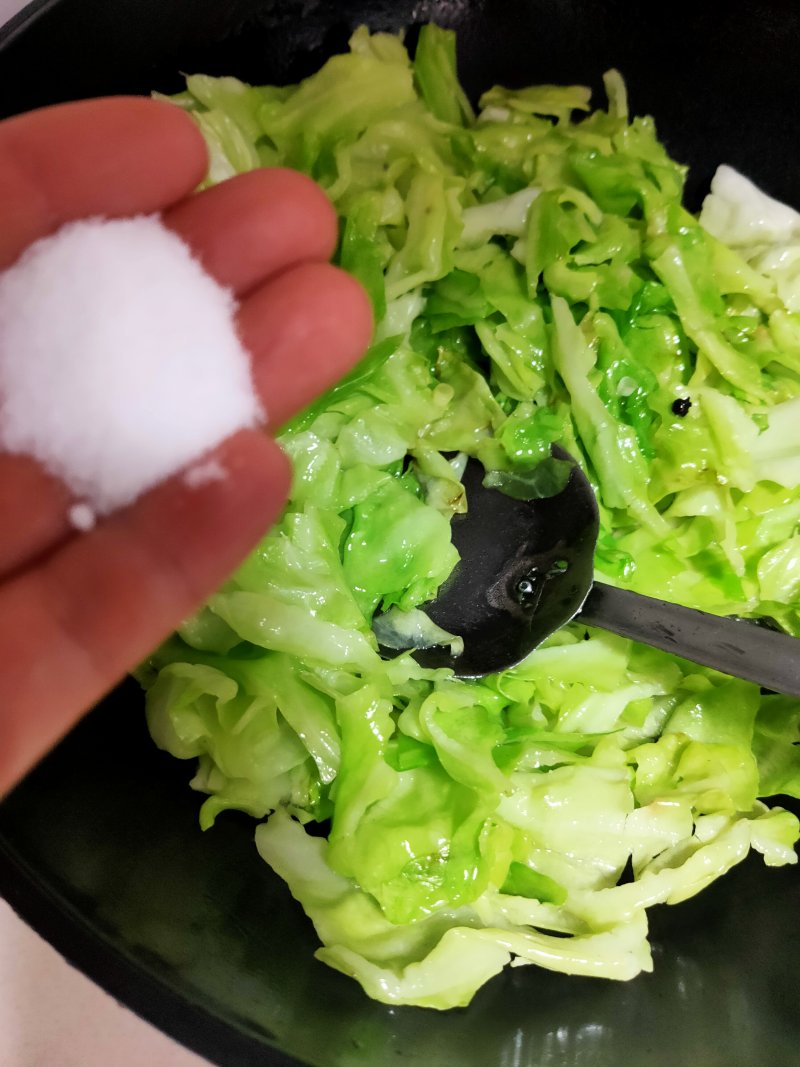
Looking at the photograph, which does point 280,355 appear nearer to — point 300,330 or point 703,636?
point 300,330

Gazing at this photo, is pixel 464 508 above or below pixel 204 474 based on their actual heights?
below

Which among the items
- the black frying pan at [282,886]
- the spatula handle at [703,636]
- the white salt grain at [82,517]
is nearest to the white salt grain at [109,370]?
the white salt grain at [82,517]

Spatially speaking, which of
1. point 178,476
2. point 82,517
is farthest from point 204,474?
point 82,517

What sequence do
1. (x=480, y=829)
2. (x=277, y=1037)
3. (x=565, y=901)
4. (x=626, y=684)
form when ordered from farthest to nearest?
(x=626, y=684), (x=565, y=901), (x=480, y=829), (x=277, y=1037)

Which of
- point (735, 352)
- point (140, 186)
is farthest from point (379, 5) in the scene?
point (735, 352)

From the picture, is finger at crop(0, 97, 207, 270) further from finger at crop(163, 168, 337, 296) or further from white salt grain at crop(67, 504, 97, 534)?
A: white salt grain at crop(67, 504, 97, 534)

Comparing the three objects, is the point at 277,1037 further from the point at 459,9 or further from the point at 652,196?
the point at 459,9
